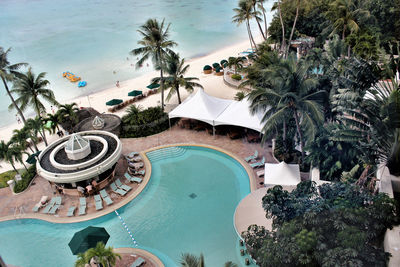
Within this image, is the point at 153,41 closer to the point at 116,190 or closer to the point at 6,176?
the point at 116,190

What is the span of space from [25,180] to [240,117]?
16183 millimetres

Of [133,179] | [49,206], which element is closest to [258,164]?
[133,179]

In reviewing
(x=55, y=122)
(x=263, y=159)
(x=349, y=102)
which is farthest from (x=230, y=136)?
(x=55, y=122)

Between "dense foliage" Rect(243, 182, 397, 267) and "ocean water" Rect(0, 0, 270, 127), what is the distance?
3652cm

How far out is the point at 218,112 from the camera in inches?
979

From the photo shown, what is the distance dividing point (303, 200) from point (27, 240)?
1485 cm

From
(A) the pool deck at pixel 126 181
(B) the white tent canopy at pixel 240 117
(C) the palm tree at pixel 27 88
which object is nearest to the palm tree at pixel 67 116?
(C) the palm tree at pixel 27 88

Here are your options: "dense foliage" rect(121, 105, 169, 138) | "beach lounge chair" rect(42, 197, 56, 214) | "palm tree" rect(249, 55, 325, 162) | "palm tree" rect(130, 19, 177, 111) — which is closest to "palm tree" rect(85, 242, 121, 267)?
"beach lounge chair" rect(42, 197, 56, 214)

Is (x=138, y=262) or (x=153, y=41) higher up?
(x=153, y=41)

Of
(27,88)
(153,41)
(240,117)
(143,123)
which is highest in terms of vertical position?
(153,41)

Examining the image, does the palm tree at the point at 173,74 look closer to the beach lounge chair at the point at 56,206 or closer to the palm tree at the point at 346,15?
the beach lounge chair at the point at 56,206

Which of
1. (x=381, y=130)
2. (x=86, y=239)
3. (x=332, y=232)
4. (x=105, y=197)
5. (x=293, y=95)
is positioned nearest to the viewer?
(x=332, y=232)

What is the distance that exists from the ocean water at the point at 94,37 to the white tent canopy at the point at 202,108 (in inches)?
892

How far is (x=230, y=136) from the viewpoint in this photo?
2431 centimetres
